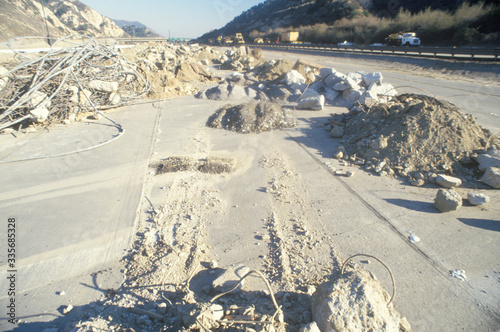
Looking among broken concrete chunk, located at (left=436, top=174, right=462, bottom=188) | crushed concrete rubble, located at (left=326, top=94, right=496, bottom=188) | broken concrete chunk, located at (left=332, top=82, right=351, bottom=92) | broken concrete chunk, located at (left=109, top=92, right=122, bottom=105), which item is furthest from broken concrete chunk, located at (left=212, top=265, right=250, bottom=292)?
broken concrete chunk, located at (left=109, top=92, right=122, bottom=105)

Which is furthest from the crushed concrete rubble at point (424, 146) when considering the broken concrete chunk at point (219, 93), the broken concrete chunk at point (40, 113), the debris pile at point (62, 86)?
the debris pile at point (62, 86)

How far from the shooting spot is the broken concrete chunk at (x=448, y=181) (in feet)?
14.8

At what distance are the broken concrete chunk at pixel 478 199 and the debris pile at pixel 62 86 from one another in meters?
9.90

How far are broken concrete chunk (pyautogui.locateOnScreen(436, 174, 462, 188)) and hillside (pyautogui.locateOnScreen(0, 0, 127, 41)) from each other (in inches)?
1414

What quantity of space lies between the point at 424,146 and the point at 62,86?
994 cm

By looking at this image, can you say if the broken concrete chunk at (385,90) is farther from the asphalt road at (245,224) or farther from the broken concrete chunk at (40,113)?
the broken concrete chunk at (40,113)

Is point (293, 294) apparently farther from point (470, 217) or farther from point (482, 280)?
point (470, 217)

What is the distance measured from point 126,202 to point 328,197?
3421 millimetres

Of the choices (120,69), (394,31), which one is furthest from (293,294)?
(394,31)

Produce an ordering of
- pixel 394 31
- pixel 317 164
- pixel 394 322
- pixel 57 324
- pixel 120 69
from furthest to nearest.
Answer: pixel 394 31 < pixel 120 69 < pixel 317 164 < pixel 57 324 < pixel 394 322

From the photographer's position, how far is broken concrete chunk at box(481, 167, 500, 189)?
4418mm

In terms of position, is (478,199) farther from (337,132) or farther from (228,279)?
(228,279)

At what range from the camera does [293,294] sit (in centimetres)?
271

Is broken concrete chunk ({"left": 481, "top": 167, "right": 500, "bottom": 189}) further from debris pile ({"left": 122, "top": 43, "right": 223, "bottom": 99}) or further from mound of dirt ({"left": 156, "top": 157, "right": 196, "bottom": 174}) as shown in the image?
debris pile ({"left": 122, "top": 43, "right": 223, "bottom": 99})
